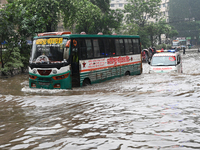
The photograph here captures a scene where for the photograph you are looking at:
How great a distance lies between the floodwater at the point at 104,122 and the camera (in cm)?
515

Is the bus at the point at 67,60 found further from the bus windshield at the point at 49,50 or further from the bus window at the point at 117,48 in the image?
the bus window at the point at 117,48

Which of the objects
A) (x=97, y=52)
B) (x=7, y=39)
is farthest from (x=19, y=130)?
(x=7, y=39)

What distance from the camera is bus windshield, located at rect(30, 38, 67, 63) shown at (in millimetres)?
12250

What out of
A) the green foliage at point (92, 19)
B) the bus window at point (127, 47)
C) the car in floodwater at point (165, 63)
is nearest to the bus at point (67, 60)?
the bus window at point (127, 47)

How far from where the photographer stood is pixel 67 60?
12188 millimetres

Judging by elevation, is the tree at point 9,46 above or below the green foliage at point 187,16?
below

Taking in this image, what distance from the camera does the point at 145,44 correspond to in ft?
182

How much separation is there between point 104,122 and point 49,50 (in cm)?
657

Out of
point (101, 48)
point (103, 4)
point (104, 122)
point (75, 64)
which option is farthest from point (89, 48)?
point (103, 4)

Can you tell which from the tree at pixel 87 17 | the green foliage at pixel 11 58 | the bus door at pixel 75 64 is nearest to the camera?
the bus door at pixel 75 64

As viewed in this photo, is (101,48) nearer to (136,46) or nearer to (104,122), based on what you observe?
(136,46)

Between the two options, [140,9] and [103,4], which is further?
[140,9]

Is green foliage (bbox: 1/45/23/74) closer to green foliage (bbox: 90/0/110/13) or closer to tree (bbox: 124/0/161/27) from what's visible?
green foliage (bbox: 90/0/110/13)

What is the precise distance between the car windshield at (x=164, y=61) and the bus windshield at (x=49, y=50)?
667 centimetres
